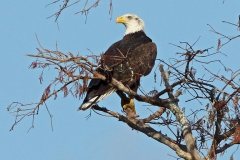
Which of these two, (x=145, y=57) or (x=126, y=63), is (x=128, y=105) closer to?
(x=126, y=63)

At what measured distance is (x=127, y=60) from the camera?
312 inches

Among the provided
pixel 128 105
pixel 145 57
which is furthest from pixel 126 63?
pixel 145 57

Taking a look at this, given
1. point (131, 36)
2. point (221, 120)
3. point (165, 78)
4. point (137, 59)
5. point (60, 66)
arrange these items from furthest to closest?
1. point (131, 36)
2. point (137, 59)
3. point (165, 78)
4. point (221, 120)
5. point (60, 66)

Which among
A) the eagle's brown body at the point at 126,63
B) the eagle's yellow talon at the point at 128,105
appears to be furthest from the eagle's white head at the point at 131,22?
the eagle's yellow talon at the point at 128,105

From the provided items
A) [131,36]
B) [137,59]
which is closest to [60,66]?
[137,59]

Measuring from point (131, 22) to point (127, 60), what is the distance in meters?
3.52

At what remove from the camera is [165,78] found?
7.11 meters

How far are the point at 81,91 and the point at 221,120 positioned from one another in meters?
1.42

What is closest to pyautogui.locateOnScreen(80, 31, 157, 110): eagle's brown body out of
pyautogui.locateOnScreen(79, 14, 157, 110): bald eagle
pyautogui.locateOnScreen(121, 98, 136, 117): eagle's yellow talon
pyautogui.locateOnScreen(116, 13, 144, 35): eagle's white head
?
pyautogui.locateOnScreen(79, 14, 157, 110): bald eagle

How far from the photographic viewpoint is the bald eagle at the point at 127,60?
285 inches

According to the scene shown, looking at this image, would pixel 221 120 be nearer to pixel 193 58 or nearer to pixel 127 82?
pixel 193 58

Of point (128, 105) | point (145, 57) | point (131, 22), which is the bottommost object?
point (128, 105)

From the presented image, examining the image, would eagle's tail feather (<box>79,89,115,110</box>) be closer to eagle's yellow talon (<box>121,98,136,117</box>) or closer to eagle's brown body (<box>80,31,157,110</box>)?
eagle's brown body (<box>80,31,157,110</box>)

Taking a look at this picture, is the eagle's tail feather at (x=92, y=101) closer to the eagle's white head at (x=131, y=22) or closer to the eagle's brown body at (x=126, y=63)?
the eagle's brown body at (x=126, y=63)
